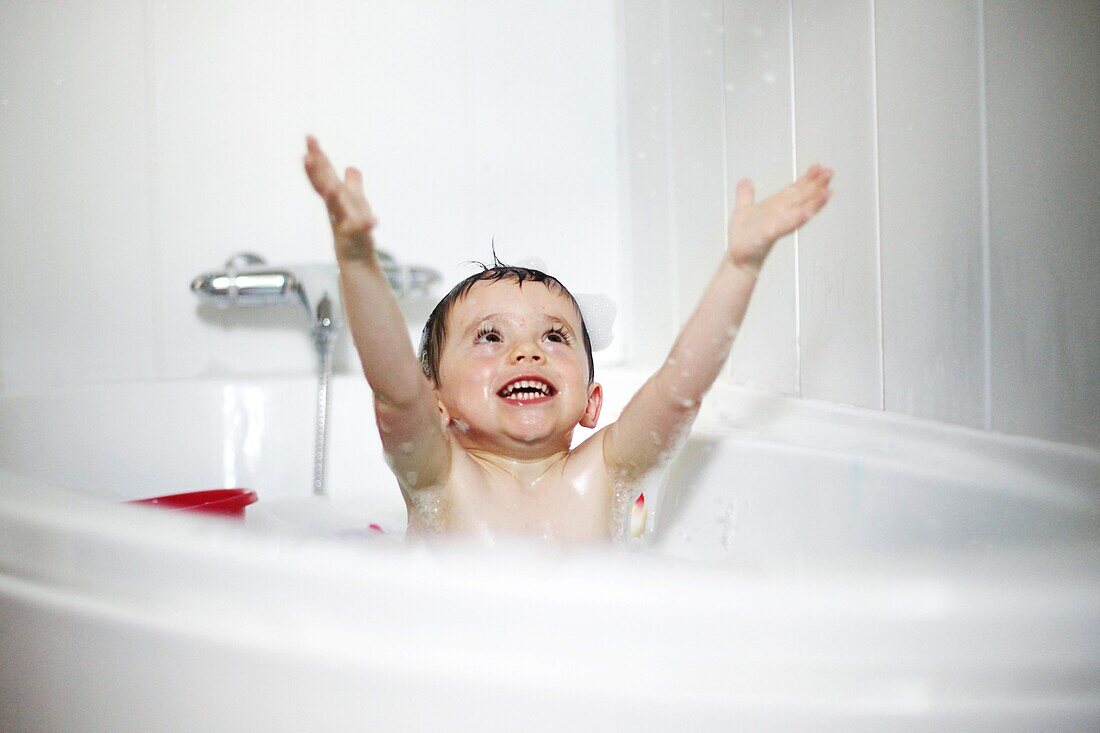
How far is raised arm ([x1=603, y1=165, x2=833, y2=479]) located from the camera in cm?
69

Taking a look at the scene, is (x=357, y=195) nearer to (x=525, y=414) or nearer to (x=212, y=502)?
(x=525, y=414)

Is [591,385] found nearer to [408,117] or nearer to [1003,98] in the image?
[1003,98]

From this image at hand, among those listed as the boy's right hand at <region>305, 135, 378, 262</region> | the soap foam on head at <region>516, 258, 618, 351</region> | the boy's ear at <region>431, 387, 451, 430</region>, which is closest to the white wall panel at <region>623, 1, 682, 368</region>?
the soap foam on head at <region>516, 258, 618, 351</region>

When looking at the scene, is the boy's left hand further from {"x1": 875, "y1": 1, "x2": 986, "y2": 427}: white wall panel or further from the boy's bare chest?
the boy's bare chest

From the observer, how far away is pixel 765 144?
112 cm

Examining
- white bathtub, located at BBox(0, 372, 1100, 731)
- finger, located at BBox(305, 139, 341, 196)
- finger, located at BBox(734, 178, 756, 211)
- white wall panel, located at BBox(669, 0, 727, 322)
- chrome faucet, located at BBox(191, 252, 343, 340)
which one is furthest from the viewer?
chrome faucet, located at BBox(191, 252, 343, 340)

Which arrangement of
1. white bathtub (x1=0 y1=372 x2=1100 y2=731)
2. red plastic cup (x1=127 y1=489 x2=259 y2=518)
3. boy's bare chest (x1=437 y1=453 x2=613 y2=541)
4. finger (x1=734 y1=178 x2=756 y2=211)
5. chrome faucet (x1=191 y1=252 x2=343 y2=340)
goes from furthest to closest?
chrome faucet (x1=191 y1=252 x2=343 y2=340) → red plastic cup (x1=127 y1=489 x2=259 y2=518) → boy's bare chest (x1=437 y1=453 x2=613 y2=541) → finger (x1=734 y1=178 x2=756 y2=211) → white bathtub (x1=0 y1=372 x2=1100 y2=731)

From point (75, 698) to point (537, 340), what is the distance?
0.53 meters

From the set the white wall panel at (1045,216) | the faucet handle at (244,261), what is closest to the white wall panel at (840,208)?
the white wall panel at (1045,216)

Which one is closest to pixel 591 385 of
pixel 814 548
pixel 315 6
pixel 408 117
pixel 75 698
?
pixel 814 548

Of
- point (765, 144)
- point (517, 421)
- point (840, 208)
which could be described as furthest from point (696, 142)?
point (517, 421)

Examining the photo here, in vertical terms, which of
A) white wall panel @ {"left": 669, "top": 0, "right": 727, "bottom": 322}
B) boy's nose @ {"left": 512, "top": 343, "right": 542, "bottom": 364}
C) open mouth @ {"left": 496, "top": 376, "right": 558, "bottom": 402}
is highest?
white wall panel @ {"left": 669, "top": 0, "right": 727, "bottom": 322}

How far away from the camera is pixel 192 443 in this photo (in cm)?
141

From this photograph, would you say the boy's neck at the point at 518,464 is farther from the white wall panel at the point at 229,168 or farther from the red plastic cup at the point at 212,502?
the white wall panel at the point at 229,168
